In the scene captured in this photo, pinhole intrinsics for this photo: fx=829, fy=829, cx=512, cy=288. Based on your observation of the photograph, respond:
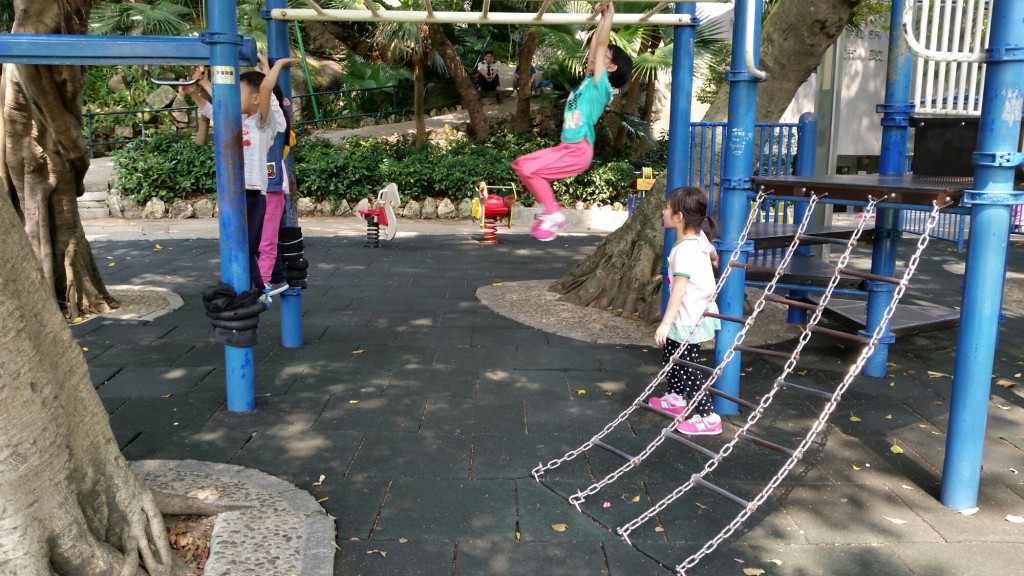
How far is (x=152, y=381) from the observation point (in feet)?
17.4

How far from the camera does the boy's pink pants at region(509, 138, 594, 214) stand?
15.5 feet

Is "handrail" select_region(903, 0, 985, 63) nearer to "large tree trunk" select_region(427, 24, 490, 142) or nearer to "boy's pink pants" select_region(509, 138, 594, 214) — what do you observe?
"boy's pink pants" select_region(509, 138, 594, 214)

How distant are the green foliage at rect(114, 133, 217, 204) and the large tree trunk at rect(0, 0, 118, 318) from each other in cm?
658

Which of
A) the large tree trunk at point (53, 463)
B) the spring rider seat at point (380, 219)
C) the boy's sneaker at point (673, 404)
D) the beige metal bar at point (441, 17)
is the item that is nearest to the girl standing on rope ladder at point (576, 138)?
the beige metal bar at point (441, 17)

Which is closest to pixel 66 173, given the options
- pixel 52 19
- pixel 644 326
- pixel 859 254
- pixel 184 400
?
pixel 52 19

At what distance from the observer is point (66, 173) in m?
7.14

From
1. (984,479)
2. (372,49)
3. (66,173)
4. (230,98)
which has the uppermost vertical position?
(372,49)

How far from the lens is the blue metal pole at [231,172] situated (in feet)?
14.5

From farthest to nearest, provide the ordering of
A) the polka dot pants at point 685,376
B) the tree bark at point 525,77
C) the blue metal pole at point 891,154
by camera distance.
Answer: the tree bark at point 525,77
the blue metal pole at point 891,154
the polka dot pants at point 685,376

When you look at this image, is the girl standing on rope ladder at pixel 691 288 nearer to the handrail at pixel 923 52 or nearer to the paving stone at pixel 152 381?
the handrail at pixel 923 52

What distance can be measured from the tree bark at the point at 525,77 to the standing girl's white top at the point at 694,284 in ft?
36.0

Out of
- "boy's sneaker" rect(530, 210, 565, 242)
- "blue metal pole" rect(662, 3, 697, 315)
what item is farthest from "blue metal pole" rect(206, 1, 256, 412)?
"blue metal pole" rect(662, 3, 697, 315)

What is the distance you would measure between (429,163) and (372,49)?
8.57m

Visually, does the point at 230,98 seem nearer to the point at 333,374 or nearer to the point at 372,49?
the point at 333,374
